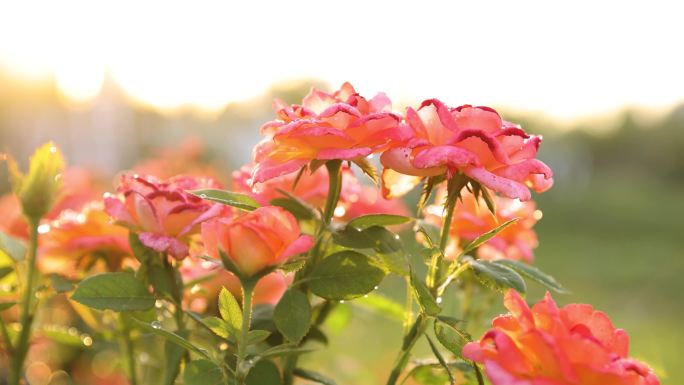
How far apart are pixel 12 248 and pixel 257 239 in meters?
0.28

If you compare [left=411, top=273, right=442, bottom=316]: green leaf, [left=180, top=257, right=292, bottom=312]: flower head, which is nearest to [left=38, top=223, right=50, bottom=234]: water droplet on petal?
[left=180, top=257, right=292, bottom=312]: flower head

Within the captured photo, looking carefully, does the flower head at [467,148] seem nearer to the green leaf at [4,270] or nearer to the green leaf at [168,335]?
the green leaf at [168,335]

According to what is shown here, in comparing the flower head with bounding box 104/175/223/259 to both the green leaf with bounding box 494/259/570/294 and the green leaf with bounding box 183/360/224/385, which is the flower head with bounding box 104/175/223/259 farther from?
the green leaf with bounding box 494/259/570/294

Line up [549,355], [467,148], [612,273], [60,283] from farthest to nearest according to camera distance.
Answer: [612,273] → [60,283] → [467,148] → [549,355]

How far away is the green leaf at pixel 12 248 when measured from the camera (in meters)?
0.69

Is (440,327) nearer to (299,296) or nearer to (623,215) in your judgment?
(299,296)

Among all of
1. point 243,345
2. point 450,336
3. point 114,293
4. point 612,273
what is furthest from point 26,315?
point 612,273

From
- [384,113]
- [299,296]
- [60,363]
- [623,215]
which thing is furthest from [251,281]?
[623,215]

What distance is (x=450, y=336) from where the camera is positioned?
55 centimetres

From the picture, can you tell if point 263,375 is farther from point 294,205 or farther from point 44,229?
point 44,229

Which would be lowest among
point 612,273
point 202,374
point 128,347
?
point 612,273

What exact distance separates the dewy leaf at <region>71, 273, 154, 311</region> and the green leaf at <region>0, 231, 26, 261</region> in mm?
136

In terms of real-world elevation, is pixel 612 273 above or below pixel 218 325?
below

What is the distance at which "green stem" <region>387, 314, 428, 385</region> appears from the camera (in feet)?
1.91
